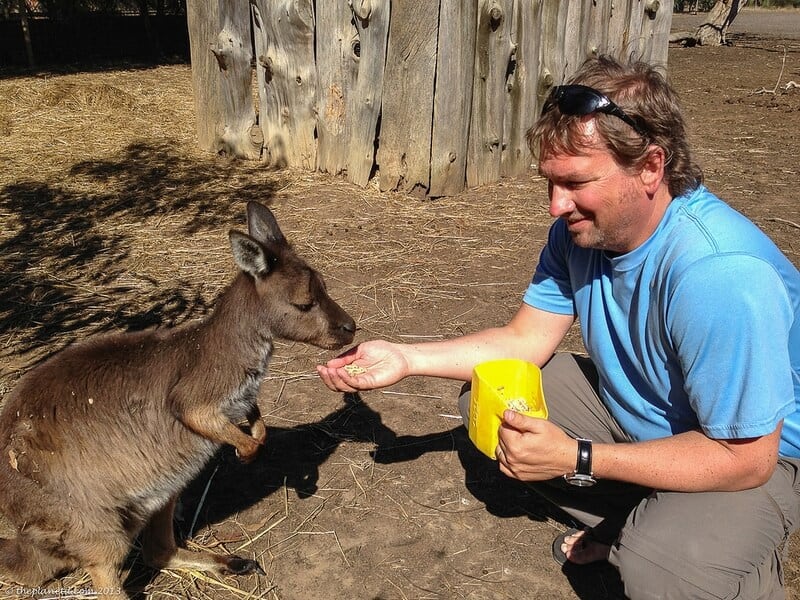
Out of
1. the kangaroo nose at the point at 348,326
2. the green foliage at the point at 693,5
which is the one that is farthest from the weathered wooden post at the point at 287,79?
the green foliage at the point at 693,5

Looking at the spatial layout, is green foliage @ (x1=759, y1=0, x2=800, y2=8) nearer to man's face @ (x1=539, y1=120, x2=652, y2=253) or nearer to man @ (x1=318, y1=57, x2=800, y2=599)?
man @ (x1=318, y1=57, x2=800, y2=599)

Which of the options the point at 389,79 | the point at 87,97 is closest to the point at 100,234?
the point at 389,79

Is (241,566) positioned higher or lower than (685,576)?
lower

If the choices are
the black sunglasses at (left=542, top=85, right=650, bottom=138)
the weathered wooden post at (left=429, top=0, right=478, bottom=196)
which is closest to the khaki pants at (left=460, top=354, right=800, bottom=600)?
the black sunglasses at (left=542, top=85, right=650, bottom=138)

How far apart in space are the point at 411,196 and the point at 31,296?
286 cm

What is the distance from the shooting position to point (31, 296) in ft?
13.7

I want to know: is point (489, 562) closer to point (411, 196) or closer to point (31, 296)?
point (31, 296)

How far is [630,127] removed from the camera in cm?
193

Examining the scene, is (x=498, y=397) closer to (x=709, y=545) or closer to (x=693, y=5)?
(x=709, y=545)

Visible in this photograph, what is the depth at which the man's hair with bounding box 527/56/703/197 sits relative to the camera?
1930 millimetres

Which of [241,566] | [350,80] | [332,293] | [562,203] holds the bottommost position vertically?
[241,566]

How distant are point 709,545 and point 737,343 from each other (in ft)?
1.81

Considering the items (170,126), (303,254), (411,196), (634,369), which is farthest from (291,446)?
(170,126)

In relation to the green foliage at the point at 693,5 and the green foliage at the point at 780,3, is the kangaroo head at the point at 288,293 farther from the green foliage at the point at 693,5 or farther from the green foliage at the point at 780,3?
the green foliage at the point at 780,3
